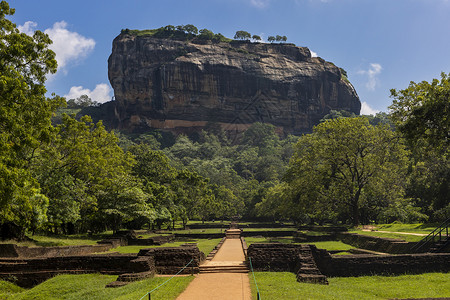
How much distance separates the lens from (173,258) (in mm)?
14602

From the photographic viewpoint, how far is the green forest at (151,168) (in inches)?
557

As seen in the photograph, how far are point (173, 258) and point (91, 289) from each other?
3.67 metres

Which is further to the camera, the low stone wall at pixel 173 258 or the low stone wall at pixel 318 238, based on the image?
the low stone wall at pixel 318 238

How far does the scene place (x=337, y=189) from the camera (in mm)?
31672

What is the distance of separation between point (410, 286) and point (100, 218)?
22.8m

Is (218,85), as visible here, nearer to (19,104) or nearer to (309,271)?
(19,104)

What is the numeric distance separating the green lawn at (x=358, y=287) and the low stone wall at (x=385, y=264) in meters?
0.50

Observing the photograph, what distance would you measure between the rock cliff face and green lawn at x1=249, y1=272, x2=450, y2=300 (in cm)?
Answer: 11879

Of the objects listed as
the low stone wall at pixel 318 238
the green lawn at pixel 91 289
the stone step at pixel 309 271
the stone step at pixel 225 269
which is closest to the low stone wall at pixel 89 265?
the stone step at pixel 225 269

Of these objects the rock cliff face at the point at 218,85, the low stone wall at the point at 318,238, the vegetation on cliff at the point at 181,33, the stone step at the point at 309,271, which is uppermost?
the vegetation on cliff at the point at 181,33


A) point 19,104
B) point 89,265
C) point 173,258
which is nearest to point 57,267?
point 89,265

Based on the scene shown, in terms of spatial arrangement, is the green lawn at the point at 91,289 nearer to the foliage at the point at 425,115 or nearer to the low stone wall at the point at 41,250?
the low stone wall at the point at 41,250

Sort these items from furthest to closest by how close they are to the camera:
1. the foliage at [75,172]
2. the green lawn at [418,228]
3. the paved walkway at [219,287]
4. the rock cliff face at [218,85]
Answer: the rock cliff face at [218,85]
the green lawn at [418,228]
the foliage at [75,172]
the paved walkway at [219,287]

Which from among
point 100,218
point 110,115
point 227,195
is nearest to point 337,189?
point 100,218
